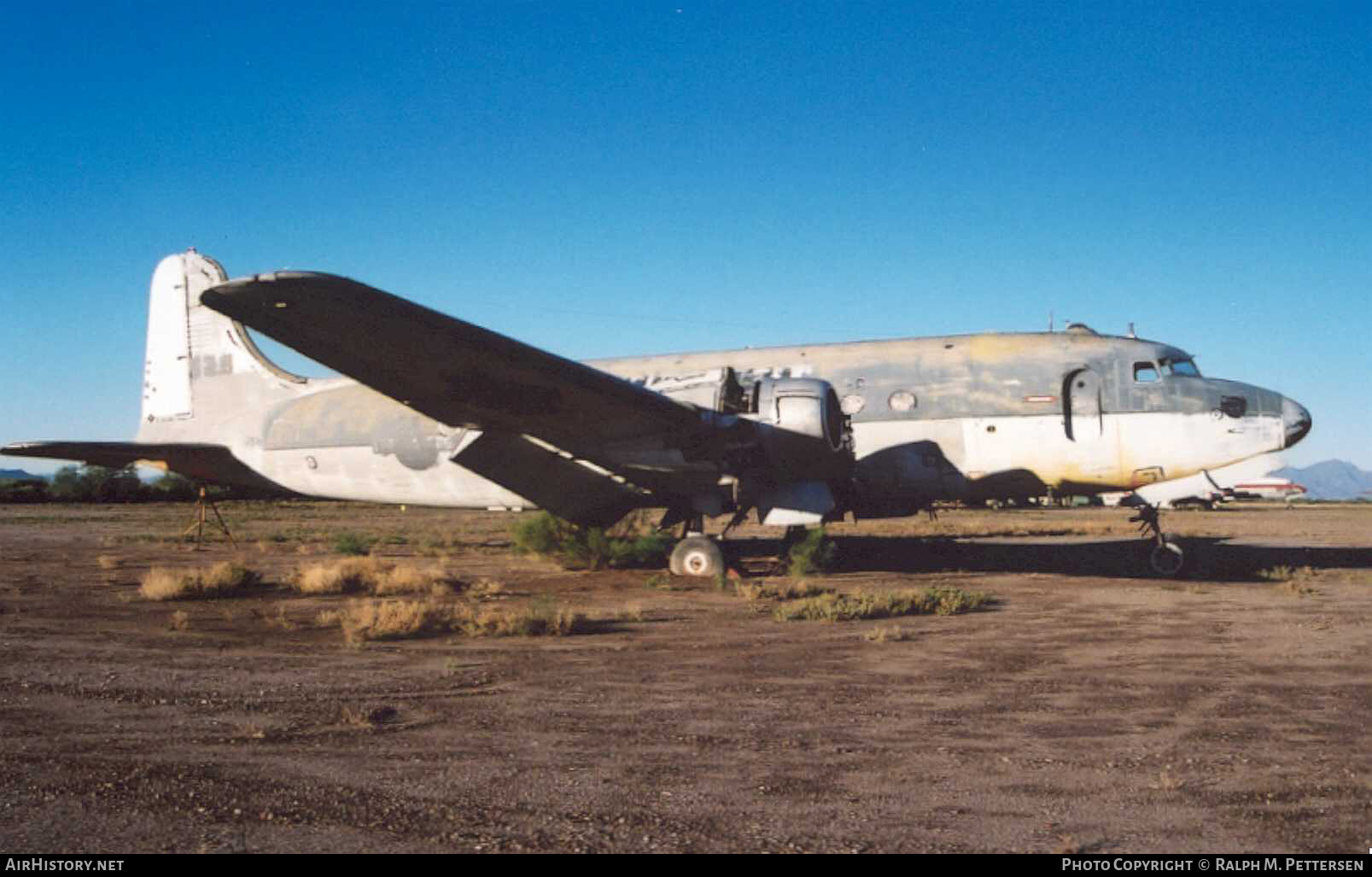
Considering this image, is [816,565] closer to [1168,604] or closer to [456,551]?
[1168,604]

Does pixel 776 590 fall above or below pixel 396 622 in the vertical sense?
below

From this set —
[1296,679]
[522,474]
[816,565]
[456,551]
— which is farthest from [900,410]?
[456,551]

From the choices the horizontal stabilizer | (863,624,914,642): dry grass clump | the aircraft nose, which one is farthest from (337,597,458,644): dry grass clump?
the aircraft nose

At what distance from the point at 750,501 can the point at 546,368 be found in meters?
4.20

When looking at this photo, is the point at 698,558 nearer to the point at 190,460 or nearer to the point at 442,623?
the point at 442,623

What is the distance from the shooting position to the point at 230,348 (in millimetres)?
18953

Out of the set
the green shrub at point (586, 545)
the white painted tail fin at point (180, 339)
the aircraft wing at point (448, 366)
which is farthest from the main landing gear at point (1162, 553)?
the white painted tail fin at point (180, 339)

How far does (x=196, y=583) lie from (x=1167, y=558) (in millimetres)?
15113

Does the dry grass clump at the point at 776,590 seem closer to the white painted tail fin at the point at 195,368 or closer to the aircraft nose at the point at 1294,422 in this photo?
the aircraft nose at the point at 1294,422

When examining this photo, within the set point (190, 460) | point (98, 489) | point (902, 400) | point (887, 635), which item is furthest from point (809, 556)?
point (98, 489)

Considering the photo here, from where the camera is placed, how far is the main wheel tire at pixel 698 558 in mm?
14656

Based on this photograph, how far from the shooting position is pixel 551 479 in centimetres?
1591

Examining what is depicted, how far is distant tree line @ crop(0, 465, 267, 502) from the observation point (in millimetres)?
54562
